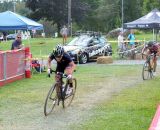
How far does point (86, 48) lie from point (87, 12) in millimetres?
67486

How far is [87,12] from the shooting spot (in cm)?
9412

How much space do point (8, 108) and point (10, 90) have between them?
330cm

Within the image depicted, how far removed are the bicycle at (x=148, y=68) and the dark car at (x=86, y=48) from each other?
8894mm

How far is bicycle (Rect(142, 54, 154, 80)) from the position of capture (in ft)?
56.8

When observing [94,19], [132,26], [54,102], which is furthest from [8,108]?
[94,19]

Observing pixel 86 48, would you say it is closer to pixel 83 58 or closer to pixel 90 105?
pixel 83 58

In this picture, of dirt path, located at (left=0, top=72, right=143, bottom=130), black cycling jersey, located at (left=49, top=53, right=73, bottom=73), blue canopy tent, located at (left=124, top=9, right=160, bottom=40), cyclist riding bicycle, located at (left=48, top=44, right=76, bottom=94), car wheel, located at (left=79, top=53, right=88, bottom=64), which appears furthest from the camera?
blue canopy tent, located at (left=124, top=9, right=160, bottom=40)

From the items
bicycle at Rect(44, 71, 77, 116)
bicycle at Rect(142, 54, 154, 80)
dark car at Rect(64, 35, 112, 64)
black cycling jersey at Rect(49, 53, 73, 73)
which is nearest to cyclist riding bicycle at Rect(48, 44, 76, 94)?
black cycling jersey at Rect(49, 53, 73, 73)

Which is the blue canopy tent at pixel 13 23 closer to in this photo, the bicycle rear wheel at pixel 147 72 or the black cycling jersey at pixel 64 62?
the bicycle rear wheel at pixel 147 72

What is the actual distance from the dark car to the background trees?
177 feet

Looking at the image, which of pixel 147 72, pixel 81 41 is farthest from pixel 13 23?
pixel 147 72

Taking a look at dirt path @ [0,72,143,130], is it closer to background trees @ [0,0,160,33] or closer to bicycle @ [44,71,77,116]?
bicycle @ [44,71,77,116]

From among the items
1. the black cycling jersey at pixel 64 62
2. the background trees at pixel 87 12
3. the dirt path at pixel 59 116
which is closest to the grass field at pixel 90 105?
the dirt path at pixel 59 116

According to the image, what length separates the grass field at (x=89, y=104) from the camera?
9641mm
